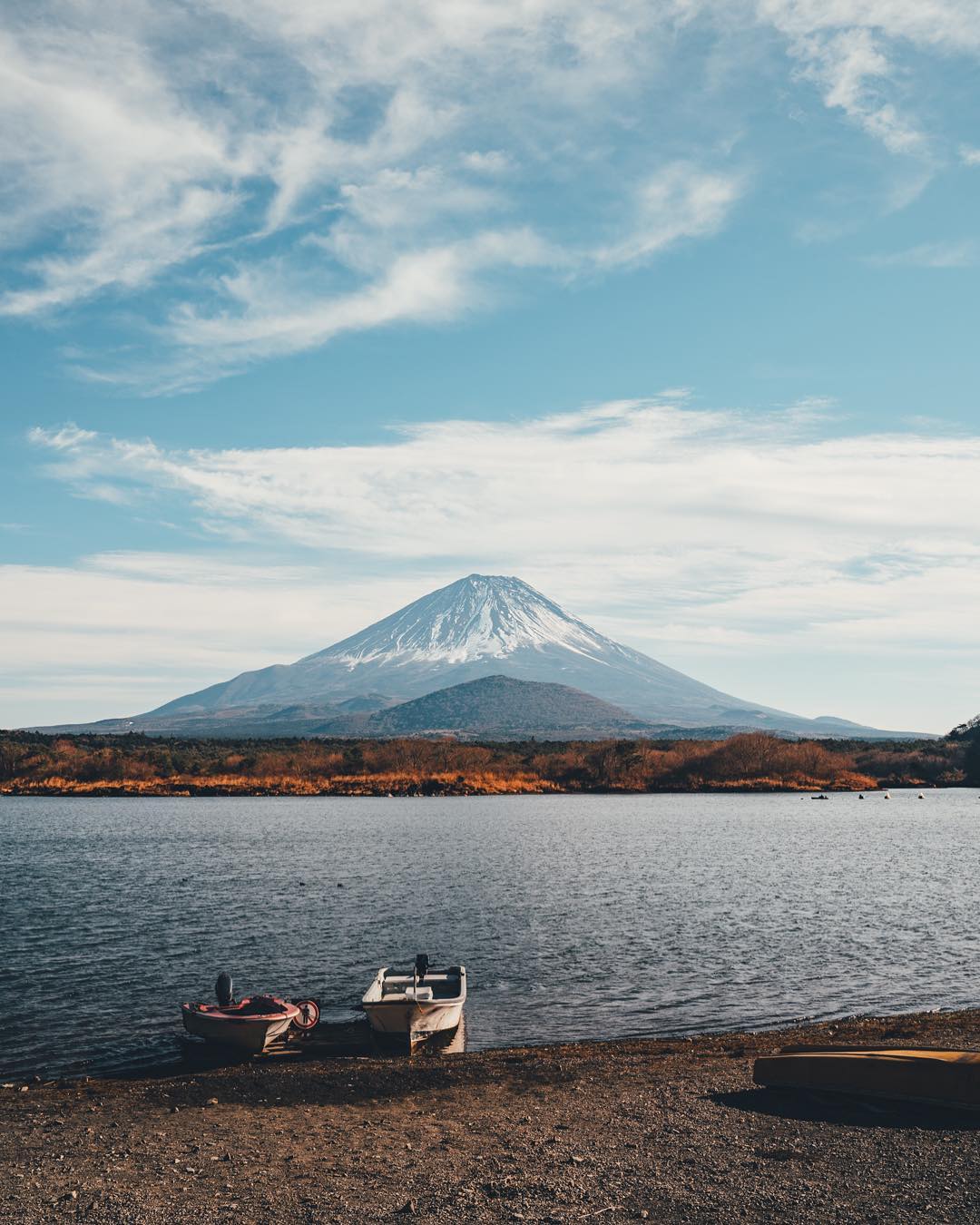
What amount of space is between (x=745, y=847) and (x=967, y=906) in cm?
2857

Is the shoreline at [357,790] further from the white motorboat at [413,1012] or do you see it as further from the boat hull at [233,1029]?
the boat hull at [233,1029]

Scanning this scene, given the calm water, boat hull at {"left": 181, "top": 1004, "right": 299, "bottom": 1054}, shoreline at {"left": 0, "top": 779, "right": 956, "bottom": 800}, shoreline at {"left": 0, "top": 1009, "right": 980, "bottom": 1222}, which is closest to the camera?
shoreline at {"left": 0, "top": 1009, "right": 980, "bottom": 1222}

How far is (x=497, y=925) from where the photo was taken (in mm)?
42344

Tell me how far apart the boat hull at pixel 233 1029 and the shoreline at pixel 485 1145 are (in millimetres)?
878

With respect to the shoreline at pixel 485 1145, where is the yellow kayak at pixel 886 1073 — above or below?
above

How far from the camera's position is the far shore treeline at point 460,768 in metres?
152

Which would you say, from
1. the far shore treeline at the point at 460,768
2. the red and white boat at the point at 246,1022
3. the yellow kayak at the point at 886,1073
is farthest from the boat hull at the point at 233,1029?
the far shore treeline at the point at 460,768

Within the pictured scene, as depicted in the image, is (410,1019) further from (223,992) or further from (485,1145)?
(485,1145)

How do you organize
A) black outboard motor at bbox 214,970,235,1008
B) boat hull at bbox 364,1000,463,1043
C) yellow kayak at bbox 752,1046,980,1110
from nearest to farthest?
1. yellow kayak at bbox 752,1046,980,1110
2. boat hull at bbox 364,1000,463,1043
3. black outboard motor at bbox 214,970,235,1008

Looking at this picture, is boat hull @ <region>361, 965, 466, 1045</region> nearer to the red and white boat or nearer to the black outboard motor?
the red and white boat

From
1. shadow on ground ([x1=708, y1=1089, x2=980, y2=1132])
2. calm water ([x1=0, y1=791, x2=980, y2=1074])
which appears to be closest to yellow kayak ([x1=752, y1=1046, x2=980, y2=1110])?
shadow on ground ([x1=708, y1=1089, x2=980, y2=1132])

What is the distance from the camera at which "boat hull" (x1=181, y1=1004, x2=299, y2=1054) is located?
23922 mm

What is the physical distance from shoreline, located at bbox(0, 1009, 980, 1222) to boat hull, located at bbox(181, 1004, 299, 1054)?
878 mm

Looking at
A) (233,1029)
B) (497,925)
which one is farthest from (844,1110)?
(497,925)
